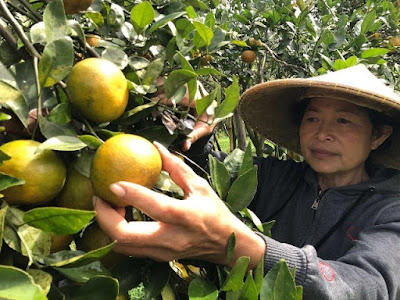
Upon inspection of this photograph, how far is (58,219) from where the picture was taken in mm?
463

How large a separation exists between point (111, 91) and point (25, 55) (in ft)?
0.43

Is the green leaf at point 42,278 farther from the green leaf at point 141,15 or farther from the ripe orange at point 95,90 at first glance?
the green leaf at point 141,15

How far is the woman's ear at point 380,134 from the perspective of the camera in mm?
1479

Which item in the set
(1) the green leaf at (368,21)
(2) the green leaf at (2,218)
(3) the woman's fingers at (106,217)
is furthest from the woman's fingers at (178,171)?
(1) the green leaf at (368,21)

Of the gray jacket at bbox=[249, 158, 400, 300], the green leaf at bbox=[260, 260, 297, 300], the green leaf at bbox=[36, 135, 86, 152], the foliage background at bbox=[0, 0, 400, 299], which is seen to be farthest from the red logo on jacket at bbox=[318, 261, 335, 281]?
the green leaf at bbox=[36, 135, 86, 152]

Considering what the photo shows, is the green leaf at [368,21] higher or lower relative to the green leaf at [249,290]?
higher

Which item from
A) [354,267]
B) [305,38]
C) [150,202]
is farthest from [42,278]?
[305,38]

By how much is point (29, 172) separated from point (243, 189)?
0.36 meters

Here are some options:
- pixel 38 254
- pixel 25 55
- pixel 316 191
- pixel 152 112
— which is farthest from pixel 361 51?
pixel 38 254

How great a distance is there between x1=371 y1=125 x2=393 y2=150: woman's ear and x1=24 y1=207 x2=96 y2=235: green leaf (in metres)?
1.23

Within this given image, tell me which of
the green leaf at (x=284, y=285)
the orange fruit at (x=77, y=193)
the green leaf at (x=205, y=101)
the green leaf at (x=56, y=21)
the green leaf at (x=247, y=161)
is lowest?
the green leaf at (x=284, y=285)

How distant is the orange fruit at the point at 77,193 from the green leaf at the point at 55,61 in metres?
0.12

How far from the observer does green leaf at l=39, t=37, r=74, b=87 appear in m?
0.54

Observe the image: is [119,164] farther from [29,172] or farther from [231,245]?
[231,245]
